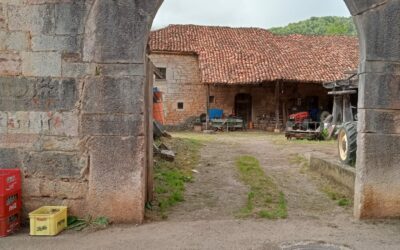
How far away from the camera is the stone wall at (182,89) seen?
2370cm

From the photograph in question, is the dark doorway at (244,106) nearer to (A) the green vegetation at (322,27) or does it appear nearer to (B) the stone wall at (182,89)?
(B) the stone wall at (182,89)

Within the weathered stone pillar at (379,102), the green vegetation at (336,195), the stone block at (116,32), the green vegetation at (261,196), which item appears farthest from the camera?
the green vegetation at (336,195)

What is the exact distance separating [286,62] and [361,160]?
19355 mm

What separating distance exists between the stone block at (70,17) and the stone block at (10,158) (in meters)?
1.61

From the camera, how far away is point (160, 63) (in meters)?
23.6

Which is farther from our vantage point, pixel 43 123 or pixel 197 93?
pixel 197 93

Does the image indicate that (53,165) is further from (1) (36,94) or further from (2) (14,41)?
(2) (14,41)

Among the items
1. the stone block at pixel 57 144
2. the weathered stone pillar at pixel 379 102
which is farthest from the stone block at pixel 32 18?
the weathered stone pillar at pixel 379 102

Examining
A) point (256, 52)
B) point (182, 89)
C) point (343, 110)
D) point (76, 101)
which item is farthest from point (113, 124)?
point (256, 52)

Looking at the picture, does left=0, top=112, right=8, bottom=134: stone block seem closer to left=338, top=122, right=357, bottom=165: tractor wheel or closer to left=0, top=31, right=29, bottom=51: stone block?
left=0, top=31, right=29, bottom=51: stone block

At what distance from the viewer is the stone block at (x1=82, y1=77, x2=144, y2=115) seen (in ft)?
15.2

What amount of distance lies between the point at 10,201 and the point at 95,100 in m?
1.56

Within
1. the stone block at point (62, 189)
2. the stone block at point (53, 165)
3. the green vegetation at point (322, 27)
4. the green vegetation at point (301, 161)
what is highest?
the green vegetation at point (322, 27)

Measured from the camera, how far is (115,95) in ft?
15.2
